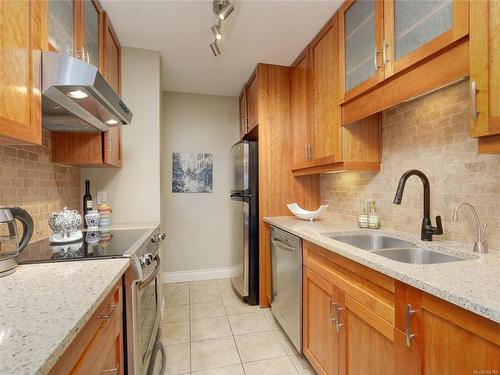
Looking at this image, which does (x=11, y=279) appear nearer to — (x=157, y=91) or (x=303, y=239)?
(x=303, y=239)

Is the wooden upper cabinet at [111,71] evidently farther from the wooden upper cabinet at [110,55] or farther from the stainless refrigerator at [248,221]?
the stainless refrigerator at [248,221]

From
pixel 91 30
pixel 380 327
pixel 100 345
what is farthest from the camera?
pixel 91 30

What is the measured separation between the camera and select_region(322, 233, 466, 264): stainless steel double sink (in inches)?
50.6

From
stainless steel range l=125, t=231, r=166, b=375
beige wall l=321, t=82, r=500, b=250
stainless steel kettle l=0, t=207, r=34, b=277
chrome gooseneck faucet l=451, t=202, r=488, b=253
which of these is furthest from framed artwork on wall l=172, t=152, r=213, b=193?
chrome gooseneck faucet l=451, t=202, r=488, b=253

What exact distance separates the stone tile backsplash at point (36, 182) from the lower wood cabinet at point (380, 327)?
1677 mm

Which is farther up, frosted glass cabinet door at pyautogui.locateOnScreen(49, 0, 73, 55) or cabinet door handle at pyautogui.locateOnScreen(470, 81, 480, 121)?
frosted glass cabinet door at pyautogui.locateOnScreen(49, 0, 73, 55)

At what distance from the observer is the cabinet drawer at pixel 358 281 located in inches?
39.6

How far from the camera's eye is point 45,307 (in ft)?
2.14

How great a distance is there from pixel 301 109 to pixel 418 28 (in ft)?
4.08

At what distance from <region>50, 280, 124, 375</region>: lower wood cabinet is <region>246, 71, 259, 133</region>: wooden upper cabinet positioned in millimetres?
2050

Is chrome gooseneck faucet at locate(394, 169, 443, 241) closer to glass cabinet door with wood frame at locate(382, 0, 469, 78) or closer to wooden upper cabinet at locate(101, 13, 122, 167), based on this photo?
glass cabinet door with wood frame at locate(382, 0, 469, 78)

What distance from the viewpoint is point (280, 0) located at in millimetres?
1686

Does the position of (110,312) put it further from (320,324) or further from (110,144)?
(110,144)

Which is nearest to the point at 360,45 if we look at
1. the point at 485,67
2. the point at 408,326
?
the point at 485,67
